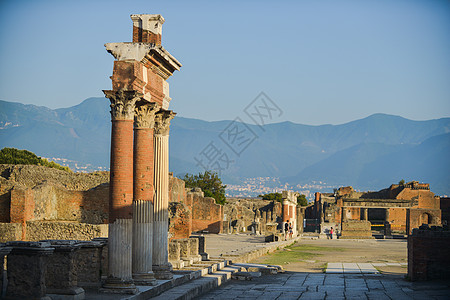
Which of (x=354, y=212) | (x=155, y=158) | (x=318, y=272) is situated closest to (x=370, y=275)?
(x=318, y=272)

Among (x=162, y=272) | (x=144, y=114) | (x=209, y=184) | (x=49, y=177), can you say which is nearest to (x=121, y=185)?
(x=144, y=114)

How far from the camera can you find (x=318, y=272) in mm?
19969

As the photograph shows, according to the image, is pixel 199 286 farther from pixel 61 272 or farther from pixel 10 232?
pixel 10 232

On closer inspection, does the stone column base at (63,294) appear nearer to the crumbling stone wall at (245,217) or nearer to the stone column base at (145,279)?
the stone column base at (145,279)

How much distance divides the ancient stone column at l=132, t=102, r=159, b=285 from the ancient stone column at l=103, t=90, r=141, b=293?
0.95m

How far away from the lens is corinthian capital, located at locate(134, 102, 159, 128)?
13.2m

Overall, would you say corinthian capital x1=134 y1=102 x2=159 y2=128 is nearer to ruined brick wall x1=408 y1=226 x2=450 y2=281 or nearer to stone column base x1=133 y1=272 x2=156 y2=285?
stone column base x1=133 y1=272 x2=156 y2=285

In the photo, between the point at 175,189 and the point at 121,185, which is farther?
the point at 175,189

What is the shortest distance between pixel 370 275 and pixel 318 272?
1.83 metres

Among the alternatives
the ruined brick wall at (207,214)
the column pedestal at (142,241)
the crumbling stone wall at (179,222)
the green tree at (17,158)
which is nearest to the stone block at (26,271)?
the column pedestal at (142,241)

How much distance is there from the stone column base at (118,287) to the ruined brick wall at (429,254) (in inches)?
316

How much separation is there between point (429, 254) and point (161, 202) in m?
7.02

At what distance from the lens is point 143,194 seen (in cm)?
1303

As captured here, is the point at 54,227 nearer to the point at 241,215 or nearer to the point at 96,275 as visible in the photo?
the point at 96,275
